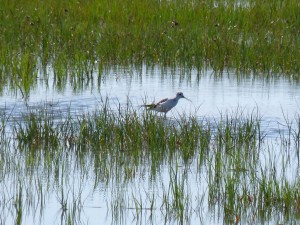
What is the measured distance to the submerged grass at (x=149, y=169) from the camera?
22.0 ft

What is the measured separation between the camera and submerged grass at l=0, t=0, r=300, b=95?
13.4m

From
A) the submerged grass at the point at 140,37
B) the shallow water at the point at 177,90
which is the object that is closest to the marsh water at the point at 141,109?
the shallow water at the point at 177,90

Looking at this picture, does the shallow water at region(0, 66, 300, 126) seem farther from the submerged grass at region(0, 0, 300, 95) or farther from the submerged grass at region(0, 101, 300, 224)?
the submerged grass at region(0, 101, 300, 224)

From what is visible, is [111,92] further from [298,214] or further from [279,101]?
[298,214]

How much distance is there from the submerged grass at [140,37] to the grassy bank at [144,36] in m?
0.01

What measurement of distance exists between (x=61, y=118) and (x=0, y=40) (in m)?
4.92

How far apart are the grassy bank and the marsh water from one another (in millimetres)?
305

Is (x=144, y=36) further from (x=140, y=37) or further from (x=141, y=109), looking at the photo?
(x=141, y=109)

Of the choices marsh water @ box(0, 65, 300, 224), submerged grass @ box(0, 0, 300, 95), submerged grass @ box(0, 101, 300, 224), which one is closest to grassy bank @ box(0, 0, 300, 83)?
submerged grass @ box(0, 0, 300, 95)

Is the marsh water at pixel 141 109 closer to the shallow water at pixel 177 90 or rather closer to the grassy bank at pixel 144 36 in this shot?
the shallow water at pixel 177 90

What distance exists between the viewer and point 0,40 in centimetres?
1418

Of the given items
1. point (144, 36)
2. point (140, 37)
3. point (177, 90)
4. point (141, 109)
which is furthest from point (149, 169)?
point (144, 36)

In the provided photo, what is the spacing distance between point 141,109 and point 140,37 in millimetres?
4002

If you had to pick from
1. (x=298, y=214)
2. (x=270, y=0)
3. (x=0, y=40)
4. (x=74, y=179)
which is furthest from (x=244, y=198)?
(x=270, y=0)
